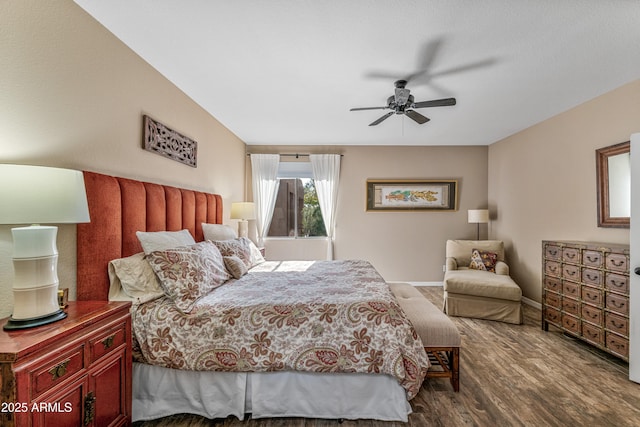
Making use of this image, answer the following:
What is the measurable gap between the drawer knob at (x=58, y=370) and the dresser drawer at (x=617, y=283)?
12.6 feet

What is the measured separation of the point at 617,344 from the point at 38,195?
4.17 metres

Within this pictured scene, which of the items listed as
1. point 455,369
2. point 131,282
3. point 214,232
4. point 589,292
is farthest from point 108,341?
point 589,292

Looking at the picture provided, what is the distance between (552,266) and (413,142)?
9.01 ft

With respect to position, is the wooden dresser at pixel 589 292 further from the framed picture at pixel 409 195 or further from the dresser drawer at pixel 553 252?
the framed picture at pixel 409 195

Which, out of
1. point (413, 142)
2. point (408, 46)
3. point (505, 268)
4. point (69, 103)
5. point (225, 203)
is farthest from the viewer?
point (413, 142)

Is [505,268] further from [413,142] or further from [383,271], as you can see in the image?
[413,142]

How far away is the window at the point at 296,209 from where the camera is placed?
217 inches

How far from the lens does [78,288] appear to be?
1.82 metres

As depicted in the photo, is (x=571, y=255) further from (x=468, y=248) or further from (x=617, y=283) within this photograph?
(x=468, y=248)

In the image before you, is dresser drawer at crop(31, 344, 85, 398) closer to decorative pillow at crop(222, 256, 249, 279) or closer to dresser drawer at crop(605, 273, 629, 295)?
decorative pillow at crop(222, 256, 249, 279)

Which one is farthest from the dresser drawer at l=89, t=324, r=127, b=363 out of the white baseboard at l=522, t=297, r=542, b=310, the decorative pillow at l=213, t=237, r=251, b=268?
the white baseboard at l=522, t=297, r=542, b=310

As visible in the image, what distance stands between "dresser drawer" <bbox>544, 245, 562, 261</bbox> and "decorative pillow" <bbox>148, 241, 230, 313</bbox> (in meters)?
3.62

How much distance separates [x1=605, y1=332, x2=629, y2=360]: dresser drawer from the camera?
2.47 meters

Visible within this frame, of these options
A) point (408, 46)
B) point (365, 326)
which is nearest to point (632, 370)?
point (365, 326)
